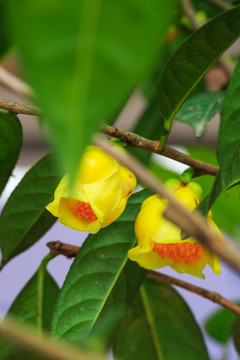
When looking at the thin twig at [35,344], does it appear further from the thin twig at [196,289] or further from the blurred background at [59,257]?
the blurred background at [59,257]

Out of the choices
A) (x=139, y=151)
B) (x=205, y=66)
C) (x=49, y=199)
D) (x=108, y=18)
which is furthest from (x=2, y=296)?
(x=108, y=18)

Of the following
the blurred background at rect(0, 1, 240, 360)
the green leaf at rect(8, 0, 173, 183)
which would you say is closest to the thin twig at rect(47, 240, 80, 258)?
the green leaf at rect(8, 0, 173, 183)

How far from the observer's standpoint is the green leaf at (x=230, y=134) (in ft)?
1.21

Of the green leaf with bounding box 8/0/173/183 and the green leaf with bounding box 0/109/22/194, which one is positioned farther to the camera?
the green leaf with bounding box 0/109/22/194

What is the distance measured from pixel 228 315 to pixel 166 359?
44cm

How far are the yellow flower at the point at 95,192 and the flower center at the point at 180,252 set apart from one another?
0.17 feet

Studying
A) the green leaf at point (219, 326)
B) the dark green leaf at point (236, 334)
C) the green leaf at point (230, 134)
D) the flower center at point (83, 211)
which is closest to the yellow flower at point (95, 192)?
the flower center at point (83, 211)

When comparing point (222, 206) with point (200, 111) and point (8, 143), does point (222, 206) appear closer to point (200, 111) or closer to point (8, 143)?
point (200, 111)

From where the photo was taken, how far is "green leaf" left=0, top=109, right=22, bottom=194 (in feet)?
Answer: 1.63

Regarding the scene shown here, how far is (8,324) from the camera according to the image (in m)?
0.15

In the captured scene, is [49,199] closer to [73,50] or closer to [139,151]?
[139,151]

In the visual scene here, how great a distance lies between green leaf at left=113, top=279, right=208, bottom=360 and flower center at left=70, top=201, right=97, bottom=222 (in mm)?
232

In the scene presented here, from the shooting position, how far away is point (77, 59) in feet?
0.65

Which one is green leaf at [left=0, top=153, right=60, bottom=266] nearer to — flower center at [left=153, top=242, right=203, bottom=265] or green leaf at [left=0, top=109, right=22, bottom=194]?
green leaf at [left=0, top=109, right=22, bottom=194]
